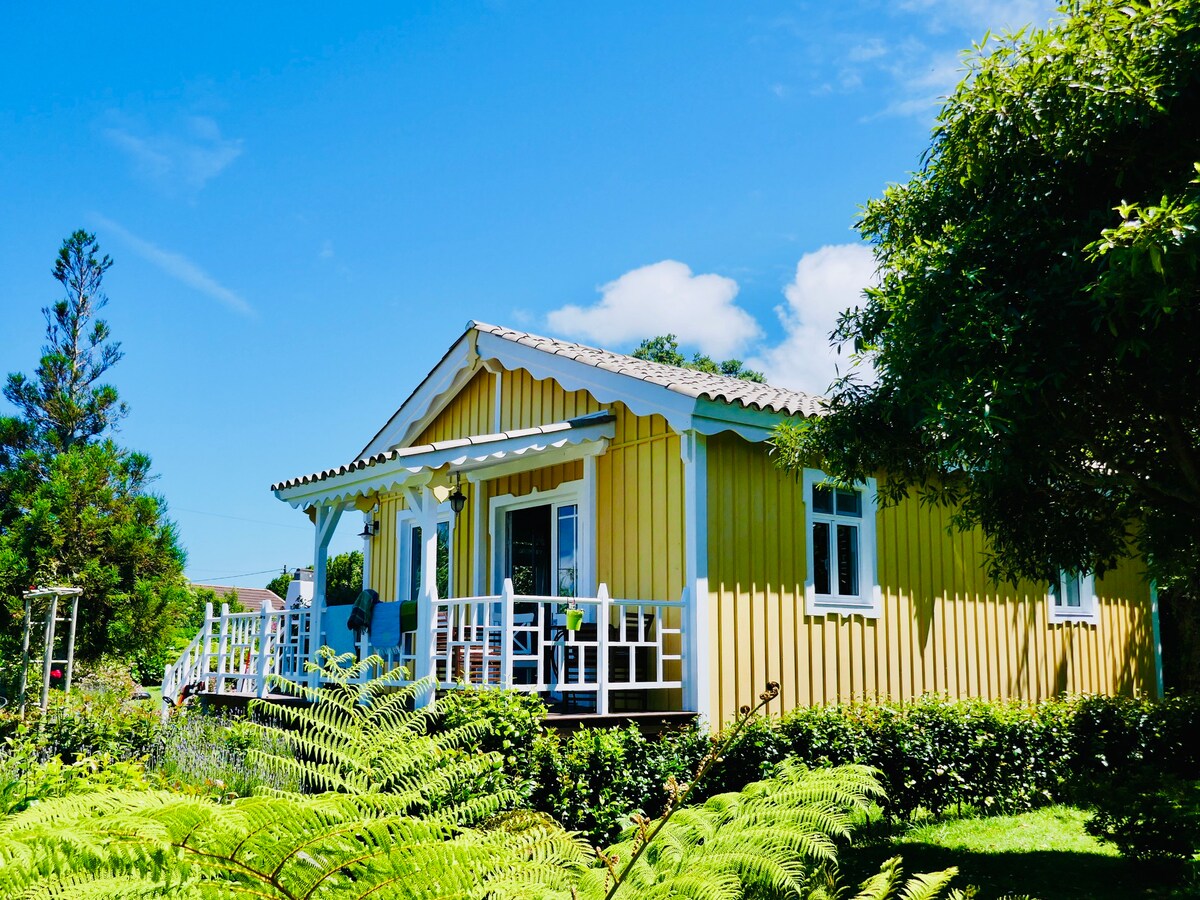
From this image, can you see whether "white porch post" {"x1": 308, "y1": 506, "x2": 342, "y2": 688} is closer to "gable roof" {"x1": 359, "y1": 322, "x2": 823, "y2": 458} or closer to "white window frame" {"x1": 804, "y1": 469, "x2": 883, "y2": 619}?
"gable roof" {"x1": 359, "y1": 322, "x2": 823, "y2": 458}

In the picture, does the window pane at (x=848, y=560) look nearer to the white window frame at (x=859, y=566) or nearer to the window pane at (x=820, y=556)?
the white window frame at (x=859, y=566)

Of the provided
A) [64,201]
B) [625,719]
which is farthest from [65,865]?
[64,201]

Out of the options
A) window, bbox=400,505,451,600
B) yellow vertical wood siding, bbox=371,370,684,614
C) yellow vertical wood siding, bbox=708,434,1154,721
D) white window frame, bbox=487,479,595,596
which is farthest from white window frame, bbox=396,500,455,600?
yellow vertical wood siding, bbox=708,434,1154,721

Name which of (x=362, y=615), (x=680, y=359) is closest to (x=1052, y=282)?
(x=362, y=615)

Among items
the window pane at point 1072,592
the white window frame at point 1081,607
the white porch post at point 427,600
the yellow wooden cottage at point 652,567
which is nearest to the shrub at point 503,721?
the yellow wooden cottage at point 652,567

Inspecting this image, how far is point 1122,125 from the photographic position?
237 inches

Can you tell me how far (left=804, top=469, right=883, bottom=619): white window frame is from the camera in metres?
10.8

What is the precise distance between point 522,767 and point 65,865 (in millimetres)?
6108

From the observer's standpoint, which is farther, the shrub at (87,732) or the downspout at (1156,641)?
the downspout at (1156,641)

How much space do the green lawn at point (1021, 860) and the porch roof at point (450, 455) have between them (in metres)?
4.78

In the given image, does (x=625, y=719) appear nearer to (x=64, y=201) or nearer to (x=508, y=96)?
(x=508, y=96)

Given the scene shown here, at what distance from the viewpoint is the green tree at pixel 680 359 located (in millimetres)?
33688

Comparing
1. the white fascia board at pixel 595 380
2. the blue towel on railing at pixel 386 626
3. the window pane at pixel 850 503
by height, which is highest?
the white fascia board at pixel 595 380

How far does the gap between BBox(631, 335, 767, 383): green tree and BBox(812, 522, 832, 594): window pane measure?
2242cm
